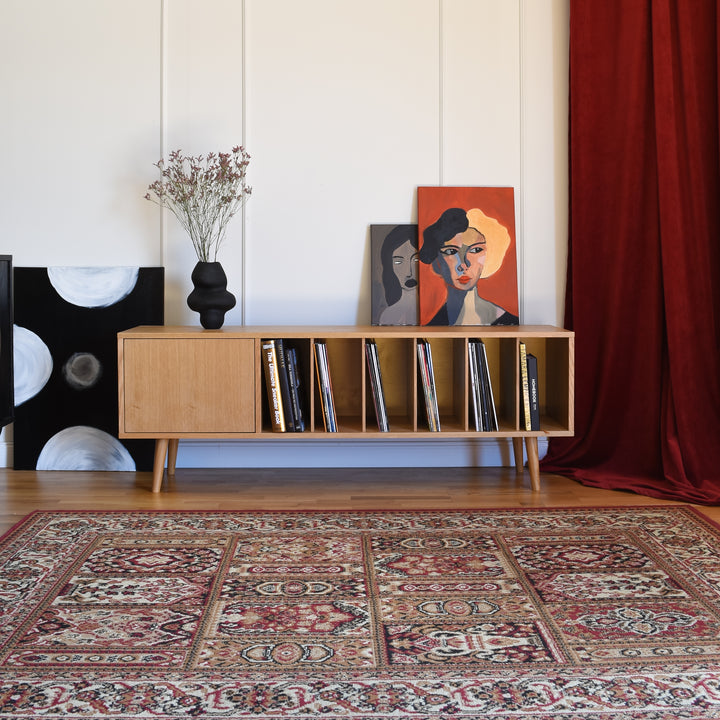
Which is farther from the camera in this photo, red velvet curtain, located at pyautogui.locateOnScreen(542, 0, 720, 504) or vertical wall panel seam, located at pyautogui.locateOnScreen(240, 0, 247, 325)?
vertical wall panel seam, located at pyautogui.locateOnScreen(240, 0, 247, 325)

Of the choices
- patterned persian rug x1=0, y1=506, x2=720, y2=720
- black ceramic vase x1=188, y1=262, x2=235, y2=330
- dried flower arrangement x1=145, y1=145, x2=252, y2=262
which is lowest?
patterned persian rug x1=0, y1=506, x2=720, y2=720

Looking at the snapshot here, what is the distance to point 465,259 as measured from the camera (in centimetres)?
347

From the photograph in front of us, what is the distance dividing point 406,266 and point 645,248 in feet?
3.09

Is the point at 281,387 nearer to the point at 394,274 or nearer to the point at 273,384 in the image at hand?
the point at 273,384

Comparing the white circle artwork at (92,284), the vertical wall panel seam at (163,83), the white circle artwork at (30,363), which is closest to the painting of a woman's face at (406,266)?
the vertical wall panel seam at (163,83)

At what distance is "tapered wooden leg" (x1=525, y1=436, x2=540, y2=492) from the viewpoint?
317 centimetres

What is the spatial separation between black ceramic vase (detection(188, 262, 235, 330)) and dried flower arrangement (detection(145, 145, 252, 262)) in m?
0.17

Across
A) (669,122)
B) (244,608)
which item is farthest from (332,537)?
(669,122)

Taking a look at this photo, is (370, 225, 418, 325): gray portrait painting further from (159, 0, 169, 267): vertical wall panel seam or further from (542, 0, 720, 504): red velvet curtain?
(159, 0, 169, 267): vertical wall panel seam

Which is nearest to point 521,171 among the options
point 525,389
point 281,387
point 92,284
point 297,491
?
point 525,389

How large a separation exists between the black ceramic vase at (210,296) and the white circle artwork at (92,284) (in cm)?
44

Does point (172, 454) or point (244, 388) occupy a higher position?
point (244, 388)

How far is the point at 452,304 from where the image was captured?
11.3 ft

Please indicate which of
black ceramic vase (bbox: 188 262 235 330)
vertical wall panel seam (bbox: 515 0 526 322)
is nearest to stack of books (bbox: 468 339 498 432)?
vertical wall panel seam (bbox: 515 0 526 322)
